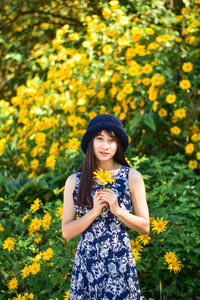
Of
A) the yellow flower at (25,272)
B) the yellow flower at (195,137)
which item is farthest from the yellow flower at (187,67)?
the yellow flower at (25,272)

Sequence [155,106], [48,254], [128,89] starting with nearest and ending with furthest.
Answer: [48,254], [155,106], [128,89]

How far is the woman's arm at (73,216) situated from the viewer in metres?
1.60

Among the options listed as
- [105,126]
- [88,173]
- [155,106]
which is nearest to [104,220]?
[88,173]

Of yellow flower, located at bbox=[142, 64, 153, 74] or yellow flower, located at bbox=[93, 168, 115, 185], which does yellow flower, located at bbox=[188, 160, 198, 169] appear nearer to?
yellow flower, located at bbox=[142, 64, 153, 74]

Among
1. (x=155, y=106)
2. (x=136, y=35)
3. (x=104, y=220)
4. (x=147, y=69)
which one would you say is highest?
(x=136, y=35)

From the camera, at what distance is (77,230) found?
65.2 inches

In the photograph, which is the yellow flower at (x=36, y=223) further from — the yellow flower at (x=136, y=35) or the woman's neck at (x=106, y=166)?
the yellow flower at (x=136, y=35)

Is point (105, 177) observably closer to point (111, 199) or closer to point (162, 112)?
point (111, 199)

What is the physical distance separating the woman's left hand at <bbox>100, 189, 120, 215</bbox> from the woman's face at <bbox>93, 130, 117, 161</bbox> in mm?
197

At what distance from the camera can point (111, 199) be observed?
1.58 meters

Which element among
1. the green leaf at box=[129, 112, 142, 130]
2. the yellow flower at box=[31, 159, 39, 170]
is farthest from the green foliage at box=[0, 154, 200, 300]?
the yellow flower at box=[31, 159, 39, 170]

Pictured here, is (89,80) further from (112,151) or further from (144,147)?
(112,151)

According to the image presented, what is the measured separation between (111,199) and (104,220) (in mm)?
141

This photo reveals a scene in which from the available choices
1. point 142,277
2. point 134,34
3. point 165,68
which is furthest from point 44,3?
point 142,277
